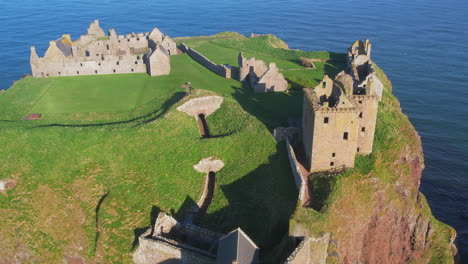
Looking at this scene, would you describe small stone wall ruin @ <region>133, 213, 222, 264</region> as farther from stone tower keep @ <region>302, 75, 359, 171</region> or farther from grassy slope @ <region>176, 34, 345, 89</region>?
grassy slope @ <region>176, 34, 345, 89</region>

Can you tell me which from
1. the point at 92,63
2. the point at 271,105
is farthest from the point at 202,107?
the point at 92,63

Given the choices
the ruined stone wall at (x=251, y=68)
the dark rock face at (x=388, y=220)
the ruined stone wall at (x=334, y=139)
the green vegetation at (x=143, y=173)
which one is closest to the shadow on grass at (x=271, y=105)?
the green vegetation at (x=143, y=173)

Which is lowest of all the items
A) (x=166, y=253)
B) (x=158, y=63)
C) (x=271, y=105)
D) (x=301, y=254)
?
(x=166, y=253)

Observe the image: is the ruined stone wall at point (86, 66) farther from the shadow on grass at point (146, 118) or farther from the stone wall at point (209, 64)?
the shadow on grass at point (146, 118)

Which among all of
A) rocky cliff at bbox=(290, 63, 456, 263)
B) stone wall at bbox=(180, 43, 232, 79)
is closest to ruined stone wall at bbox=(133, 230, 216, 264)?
rocky cliff at bbox=(290, 63, 456, 263)

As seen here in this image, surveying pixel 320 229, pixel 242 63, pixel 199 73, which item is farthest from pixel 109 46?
pixel 320 229

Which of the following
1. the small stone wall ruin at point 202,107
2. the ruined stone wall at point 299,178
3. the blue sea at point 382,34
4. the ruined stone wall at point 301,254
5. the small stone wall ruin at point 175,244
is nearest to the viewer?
the ruined stone wall at point 301,254

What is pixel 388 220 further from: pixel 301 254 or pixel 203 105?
pixel 203 105
